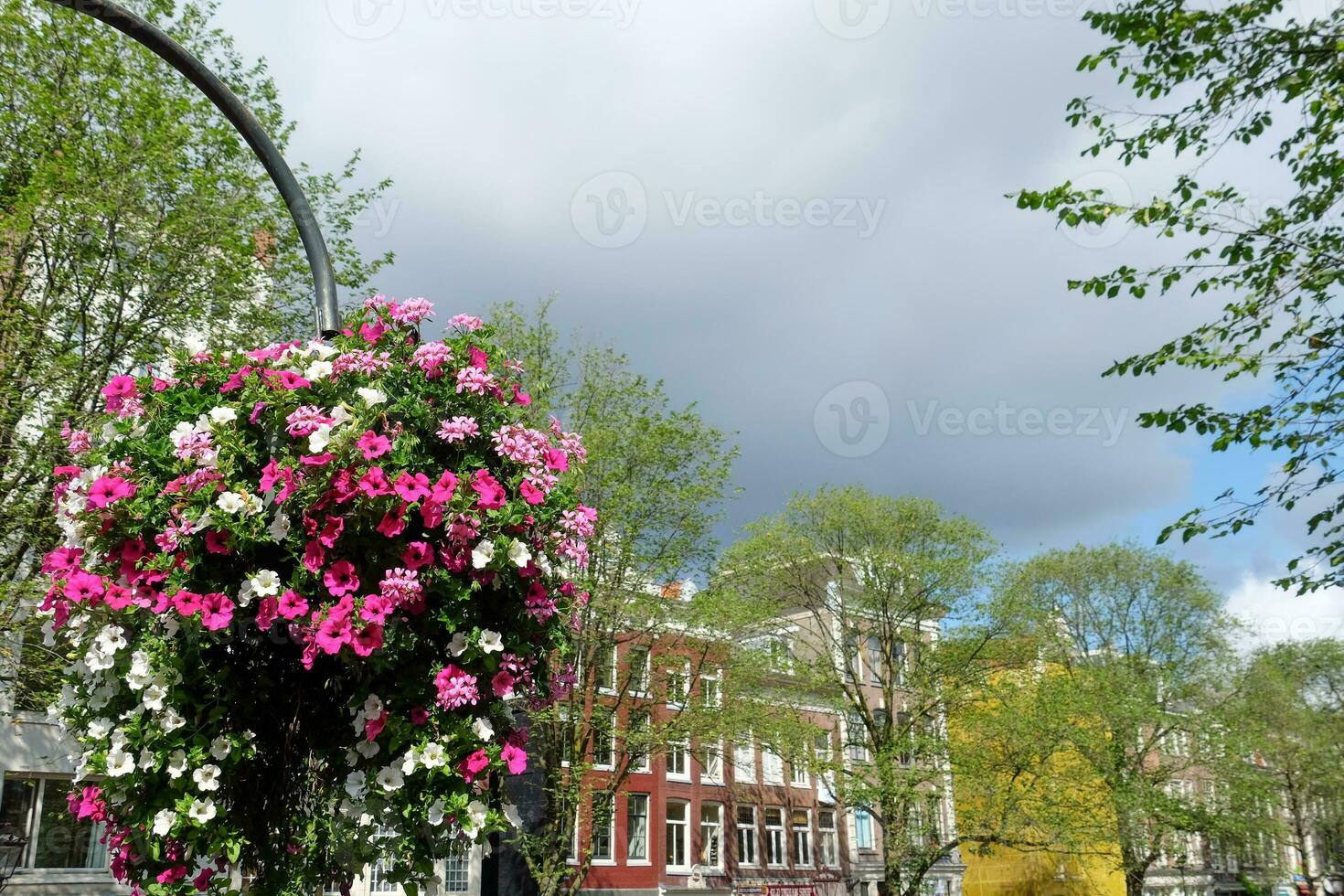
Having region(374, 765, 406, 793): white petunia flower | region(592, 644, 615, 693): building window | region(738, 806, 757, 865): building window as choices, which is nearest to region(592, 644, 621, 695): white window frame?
region(592, 644, 615, 693): building window

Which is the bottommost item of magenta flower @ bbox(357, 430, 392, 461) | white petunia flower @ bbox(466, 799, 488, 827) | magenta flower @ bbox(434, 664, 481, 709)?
white petunia flower @ bbox(466, 799, 488, 827)

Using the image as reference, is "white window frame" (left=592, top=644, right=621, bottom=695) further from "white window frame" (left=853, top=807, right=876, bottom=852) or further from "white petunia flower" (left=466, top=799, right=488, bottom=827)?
"white petunia flower" (left=466, top=799, right=488, bottom=827)

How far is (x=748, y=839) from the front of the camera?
3947cm

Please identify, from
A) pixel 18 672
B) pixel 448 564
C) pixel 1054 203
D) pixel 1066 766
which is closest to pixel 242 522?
pixel 448 564

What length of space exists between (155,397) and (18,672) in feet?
48.3

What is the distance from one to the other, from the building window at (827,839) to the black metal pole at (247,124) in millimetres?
39846

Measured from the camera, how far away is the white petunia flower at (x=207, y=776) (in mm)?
4406

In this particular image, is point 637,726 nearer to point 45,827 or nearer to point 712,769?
point 712,769

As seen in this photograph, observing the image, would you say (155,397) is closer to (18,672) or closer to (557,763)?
(18,672)

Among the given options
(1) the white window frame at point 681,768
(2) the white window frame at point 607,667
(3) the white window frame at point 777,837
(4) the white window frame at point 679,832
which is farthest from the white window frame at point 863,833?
(2) the white window frame at point 607,667

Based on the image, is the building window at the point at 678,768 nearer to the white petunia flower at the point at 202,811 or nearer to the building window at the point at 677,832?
the building window at the point at 677,832

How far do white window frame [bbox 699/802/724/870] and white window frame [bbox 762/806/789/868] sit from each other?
8.23 feet

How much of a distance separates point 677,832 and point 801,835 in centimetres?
720

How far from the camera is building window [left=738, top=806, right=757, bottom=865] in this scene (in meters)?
39.0
